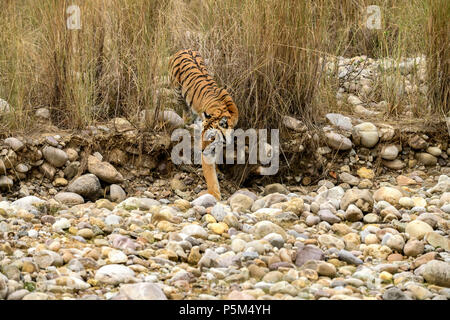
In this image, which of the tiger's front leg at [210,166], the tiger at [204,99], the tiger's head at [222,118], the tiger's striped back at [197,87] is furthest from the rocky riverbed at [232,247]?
the tiger's striped back at [197,87]

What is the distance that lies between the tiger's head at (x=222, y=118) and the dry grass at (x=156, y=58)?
0.90ft

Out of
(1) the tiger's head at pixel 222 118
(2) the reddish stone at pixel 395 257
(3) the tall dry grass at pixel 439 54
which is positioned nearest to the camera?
(2) the reddish stone at pixel 395 257

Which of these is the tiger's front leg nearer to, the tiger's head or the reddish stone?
the tiger's head

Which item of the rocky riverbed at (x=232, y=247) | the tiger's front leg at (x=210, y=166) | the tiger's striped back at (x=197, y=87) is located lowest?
the rocky riverbed at (x=232, y=247)

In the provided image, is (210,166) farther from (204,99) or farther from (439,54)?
(439,54)

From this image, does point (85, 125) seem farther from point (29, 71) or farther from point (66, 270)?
point (66, 270)

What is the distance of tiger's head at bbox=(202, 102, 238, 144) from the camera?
4.27 m

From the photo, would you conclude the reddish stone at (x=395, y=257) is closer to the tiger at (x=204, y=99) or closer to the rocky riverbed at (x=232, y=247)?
the rocky riverbed at (x=232, y=247)

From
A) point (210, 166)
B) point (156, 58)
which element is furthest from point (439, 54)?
point (156, 58)

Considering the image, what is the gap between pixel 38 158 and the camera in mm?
4398

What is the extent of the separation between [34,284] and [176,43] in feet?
10.0

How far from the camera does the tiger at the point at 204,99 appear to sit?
4.28 m

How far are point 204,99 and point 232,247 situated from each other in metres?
1.51

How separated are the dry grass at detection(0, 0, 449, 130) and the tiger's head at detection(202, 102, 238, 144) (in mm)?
276
